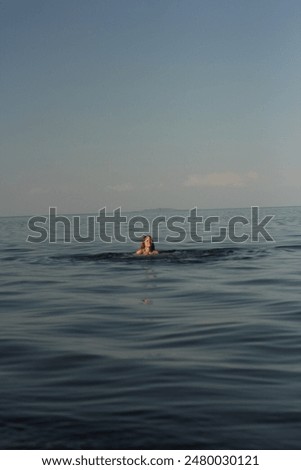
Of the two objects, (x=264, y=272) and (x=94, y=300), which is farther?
(x=264, y=272)

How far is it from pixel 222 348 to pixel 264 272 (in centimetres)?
1098

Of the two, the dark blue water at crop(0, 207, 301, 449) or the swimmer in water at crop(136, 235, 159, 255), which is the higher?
the swimmer in water at crop(136, 235, 159, 255)

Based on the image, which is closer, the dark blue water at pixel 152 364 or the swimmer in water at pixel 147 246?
the dark blue water at pixel 152 364

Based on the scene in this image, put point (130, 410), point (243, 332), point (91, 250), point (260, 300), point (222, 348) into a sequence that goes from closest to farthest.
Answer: point (130, 410), point (222, 348), point (243, 332), point (260, 300), point (91, 250)

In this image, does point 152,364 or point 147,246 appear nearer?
point 152,364

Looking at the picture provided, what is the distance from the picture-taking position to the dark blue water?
574 cm

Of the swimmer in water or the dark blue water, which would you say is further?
the swimmer in water

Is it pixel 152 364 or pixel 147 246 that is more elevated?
pixel 147 246

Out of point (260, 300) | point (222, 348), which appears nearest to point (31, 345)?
point (222, 348)

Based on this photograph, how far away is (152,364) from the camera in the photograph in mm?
8352

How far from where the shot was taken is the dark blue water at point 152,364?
574 centimetres

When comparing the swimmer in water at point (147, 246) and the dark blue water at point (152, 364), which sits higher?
the swimmer in water at point (147, 246)

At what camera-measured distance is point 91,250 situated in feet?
105
